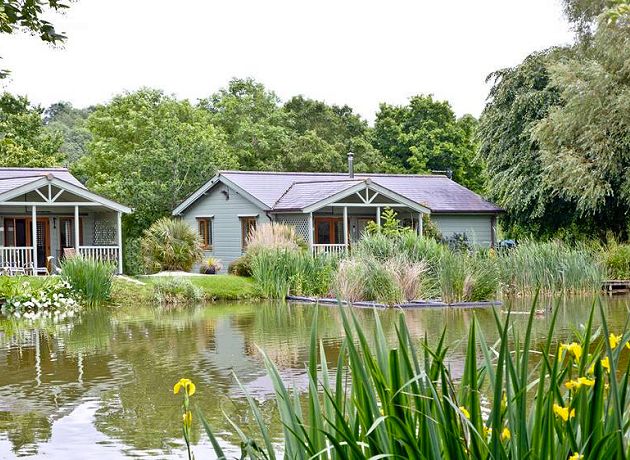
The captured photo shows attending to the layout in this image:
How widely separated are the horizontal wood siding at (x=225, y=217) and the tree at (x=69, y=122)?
3848cm

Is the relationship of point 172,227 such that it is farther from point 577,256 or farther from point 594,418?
point 594,418

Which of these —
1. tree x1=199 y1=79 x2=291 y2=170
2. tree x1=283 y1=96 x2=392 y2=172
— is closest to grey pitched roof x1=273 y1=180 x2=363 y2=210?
tree x1=283 y1=96 x2=392 y2=172

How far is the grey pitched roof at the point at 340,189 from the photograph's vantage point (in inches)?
1298

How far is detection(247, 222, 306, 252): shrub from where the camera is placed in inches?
1063

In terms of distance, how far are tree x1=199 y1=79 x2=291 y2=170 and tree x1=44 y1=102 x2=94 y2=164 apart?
54.0 feet

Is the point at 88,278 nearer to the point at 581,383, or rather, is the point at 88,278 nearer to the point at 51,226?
the point at 51,226

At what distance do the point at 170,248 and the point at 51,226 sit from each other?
18.2ft

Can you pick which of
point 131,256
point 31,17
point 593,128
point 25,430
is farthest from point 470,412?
point 131,256

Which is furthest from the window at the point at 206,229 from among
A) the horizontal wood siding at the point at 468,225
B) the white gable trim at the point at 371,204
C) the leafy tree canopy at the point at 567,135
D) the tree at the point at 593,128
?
the tree at the point at 593,128

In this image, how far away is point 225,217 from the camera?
34.8 metres

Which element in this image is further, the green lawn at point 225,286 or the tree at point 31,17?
the green lawn at point 225,286

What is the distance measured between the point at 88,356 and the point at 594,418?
11.9m

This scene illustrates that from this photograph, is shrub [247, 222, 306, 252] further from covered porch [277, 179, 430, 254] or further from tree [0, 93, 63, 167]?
tree [0, 93, 63, 167]

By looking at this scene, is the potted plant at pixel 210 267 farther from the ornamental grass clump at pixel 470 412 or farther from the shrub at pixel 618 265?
the ornamental grass clump at pixel 470 412
